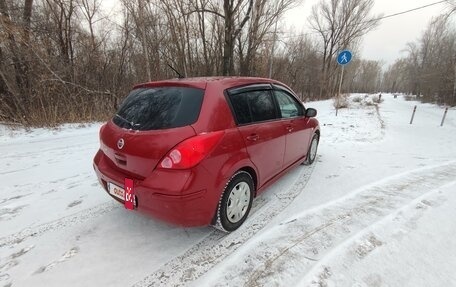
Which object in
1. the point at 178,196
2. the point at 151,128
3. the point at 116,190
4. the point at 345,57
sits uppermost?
the point at 345,57

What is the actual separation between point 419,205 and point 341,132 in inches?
203

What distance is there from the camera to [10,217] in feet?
10.5

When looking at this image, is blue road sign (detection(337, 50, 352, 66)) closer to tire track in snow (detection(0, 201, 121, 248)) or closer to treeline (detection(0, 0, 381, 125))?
treeline (detection(0, 0, 381, 125))

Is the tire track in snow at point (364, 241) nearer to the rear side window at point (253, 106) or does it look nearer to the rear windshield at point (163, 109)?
the rear side window at point (253, 106)

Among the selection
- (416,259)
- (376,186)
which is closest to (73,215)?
(416,259)

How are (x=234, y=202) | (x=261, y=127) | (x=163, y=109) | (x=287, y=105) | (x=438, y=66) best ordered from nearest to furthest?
(x=163, y=109), (x=234, y=202), (x=261, y=127), (x=287, y=105), (x=438, y=66)

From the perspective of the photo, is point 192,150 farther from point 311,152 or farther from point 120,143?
point 311,152

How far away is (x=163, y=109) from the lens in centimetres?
270

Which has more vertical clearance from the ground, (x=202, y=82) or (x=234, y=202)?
(x=202, y=82)

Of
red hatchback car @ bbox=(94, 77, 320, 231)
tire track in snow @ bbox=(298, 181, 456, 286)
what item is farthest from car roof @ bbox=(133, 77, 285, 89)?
tire track in snow @ bbox=(298, 181, 456, 286)

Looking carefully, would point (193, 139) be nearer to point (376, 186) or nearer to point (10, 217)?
point (10, 217)

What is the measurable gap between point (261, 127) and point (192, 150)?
3.80 ft

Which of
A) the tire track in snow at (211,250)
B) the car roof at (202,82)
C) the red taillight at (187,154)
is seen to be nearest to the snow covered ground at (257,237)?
the tire track in snow at (211,250)

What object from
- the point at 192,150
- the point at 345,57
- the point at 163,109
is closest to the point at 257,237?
the point at 192,150
